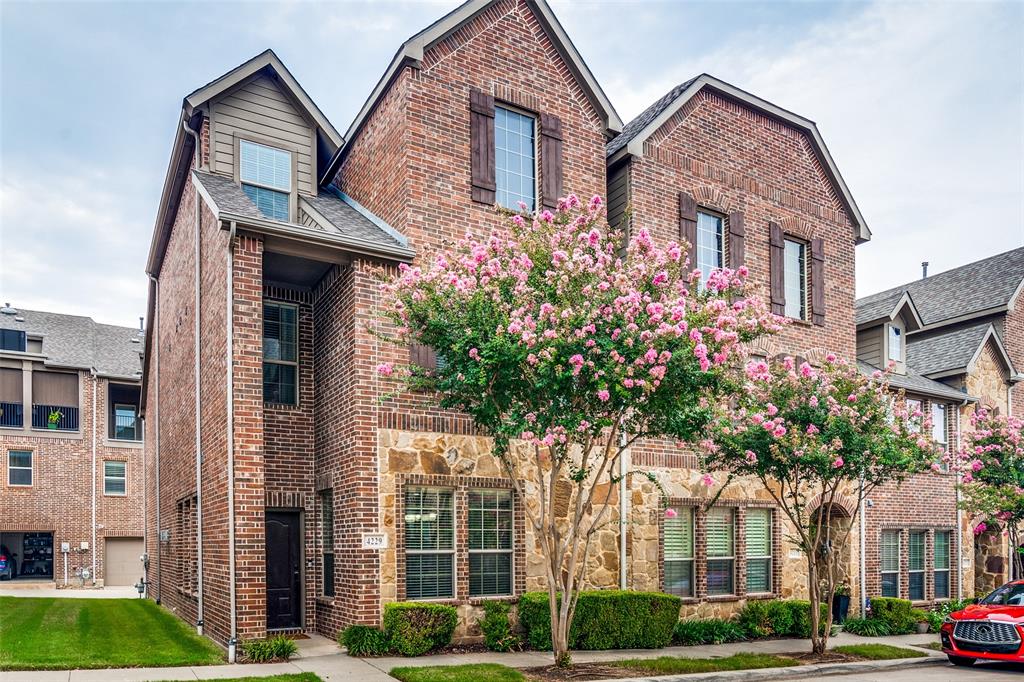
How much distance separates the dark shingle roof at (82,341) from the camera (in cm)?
3519

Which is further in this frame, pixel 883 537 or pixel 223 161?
pixel 883 537

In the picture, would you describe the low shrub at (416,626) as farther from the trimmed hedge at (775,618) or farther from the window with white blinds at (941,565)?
the window with white blinds at (941,565)

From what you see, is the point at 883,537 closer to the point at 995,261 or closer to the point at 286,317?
the point at 995,261

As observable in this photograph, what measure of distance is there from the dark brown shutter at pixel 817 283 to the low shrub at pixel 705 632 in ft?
26.2

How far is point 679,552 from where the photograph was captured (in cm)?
1784

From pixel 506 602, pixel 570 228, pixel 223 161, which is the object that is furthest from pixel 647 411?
pixel 223 161

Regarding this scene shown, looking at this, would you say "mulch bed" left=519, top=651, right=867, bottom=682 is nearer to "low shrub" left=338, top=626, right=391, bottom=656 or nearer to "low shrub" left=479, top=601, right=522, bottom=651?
"low shrub" left=479, top=601, right=522, bottom=651

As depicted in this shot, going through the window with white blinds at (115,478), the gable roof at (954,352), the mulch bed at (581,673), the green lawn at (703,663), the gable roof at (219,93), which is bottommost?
the green lawn at (703,663)

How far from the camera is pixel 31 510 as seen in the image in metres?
33.1

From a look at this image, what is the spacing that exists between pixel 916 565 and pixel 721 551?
7738 mm

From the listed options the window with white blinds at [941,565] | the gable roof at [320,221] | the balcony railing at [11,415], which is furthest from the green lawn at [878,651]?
the balcony railing at [11,415]

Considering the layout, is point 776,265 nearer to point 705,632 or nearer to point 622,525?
point 622,525

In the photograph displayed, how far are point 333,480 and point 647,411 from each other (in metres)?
5.88

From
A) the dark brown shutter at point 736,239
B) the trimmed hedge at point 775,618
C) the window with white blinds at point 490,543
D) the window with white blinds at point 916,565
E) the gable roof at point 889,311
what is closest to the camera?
the window with white blinds at point 490,543
